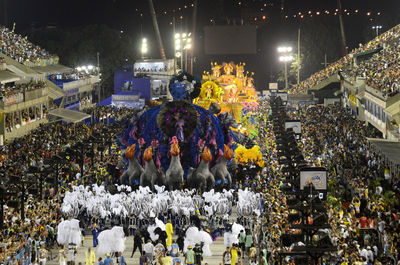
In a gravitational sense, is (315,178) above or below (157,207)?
above

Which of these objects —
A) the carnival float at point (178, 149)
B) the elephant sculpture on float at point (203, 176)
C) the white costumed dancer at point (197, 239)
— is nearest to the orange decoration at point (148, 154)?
the carnival float at point (178, 149)

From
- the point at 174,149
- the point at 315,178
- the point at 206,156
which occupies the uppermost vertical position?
the point at 174,149

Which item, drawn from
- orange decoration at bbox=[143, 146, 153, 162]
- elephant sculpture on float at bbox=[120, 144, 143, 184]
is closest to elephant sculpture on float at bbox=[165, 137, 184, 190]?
orange decoration at bbox=[143, 146, 153, 162]

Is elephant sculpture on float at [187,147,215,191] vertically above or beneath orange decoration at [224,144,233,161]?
beneath

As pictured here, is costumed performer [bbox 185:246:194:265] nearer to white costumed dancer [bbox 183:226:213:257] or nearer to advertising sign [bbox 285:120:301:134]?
white costumed dancer [bbox 183:226:213:257]

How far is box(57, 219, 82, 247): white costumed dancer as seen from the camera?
2866 centimetres

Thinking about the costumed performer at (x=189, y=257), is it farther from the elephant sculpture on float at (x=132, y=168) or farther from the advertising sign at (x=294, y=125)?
the advertising sign at (x=294, y=125)

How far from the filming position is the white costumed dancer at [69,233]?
28.7 m

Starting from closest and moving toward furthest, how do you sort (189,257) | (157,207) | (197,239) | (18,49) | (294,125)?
1. (189,257)
2. (197,239)
3. (157,207)
4. (294,125)
5. (18,49)

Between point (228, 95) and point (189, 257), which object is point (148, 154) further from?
point (228, 95)

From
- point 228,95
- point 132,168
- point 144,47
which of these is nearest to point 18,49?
point 228,95

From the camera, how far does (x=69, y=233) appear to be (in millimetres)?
28656

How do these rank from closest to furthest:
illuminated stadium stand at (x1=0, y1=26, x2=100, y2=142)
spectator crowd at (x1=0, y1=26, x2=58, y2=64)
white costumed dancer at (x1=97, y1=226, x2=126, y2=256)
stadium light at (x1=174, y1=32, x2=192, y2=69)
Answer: white costumed dancer at (x1=97, y1=226, x2=126, y2=256) < illuminated stadium stand at (x1=0, y1=26, x2=100, y2=142) < spectator crowd at (x1=0, y1=26, x2=58, y2=64) < stadium light at (x1=174, y1=32, x2=192, y2=69)

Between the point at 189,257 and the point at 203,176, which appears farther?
the point at 203,176
